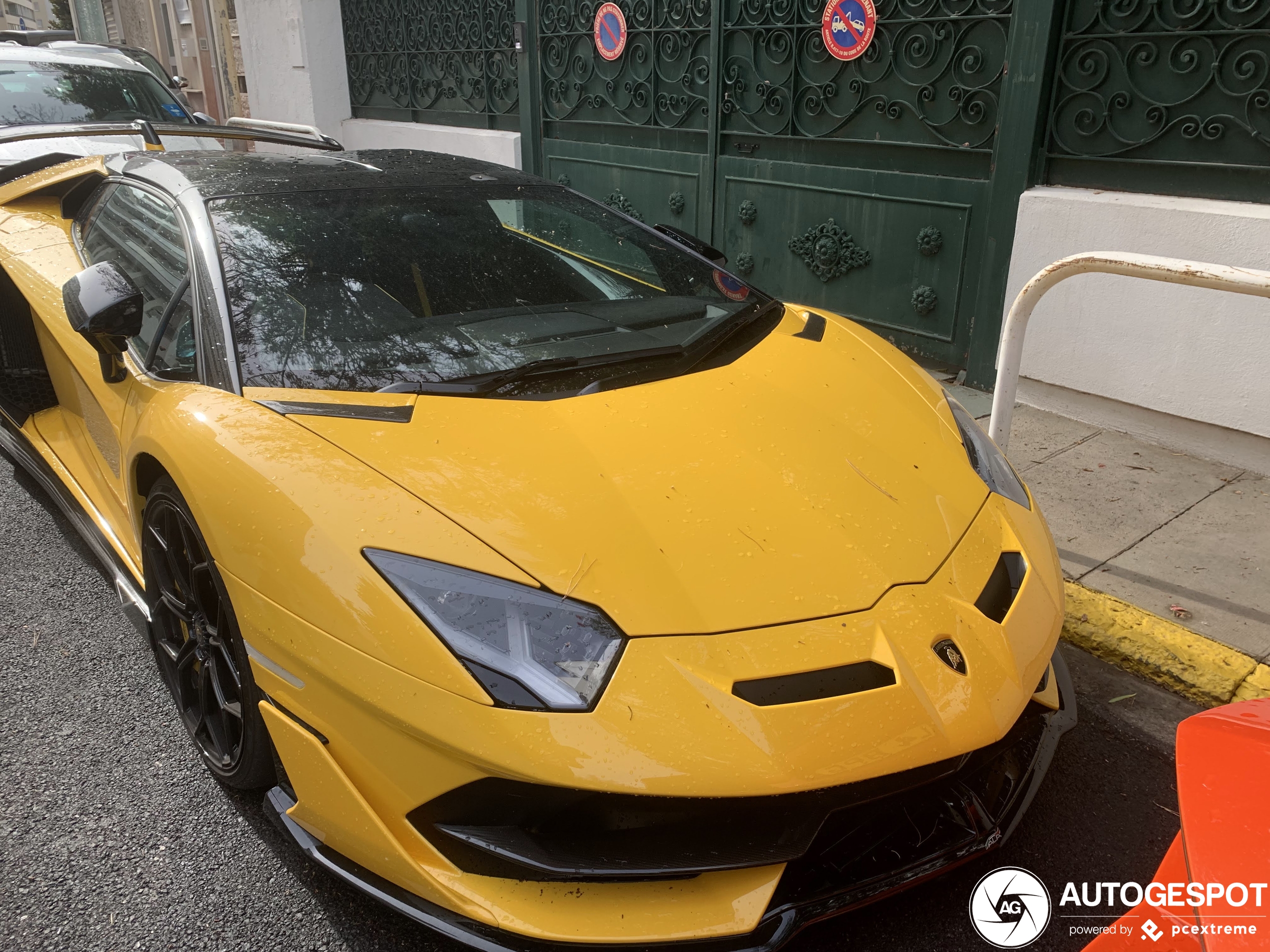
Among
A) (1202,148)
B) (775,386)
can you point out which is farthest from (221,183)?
A: (1202,148)

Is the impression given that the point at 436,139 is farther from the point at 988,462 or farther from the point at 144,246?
the point at 988,462

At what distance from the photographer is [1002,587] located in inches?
75.2

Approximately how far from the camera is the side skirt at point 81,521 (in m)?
2.54

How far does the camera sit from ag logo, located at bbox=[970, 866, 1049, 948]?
184 cm

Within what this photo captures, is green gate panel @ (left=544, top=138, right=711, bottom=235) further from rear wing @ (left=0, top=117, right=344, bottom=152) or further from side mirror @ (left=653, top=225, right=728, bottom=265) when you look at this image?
side mirror @ (left=653, top=225, right=728, bottom=265)

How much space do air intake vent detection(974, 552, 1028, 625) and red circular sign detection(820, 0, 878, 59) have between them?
393cm

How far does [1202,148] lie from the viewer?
3.91 metres

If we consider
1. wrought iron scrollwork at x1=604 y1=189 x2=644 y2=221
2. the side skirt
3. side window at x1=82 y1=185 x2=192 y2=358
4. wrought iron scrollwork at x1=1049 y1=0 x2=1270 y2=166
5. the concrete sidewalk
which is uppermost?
wrought iron scrollwork at x1=1049 y1=0 x2=1270 y2=166

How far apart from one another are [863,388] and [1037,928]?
48.8 inches

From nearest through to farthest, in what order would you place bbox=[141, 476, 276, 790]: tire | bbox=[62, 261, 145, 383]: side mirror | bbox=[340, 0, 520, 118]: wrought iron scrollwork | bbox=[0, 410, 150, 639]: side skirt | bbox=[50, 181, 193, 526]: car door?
bbox=[141, 476, 276, 790]: tire
bbox=[62, 261, 145, 383]: side mirror
bbox=[50, 181, 193, 526]: car door
bbox=[0, 410, 150, 639]: side skirt
bbox=[340, 0, 520, 118]: wrought iron scrollwork

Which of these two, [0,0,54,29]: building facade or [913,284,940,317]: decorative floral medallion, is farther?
[0,0,54,29]: building facade

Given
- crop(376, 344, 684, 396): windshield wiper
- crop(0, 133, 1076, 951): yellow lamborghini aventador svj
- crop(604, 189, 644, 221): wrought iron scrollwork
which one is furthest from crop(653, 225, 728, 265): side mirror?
crop(604, 189, 644, 221): wrought iron scrollwork

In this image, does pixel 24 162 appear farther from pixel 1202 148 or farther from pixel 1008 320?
pixel 1202 148

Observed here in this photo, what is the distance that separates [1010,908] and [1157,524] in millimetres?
2053
